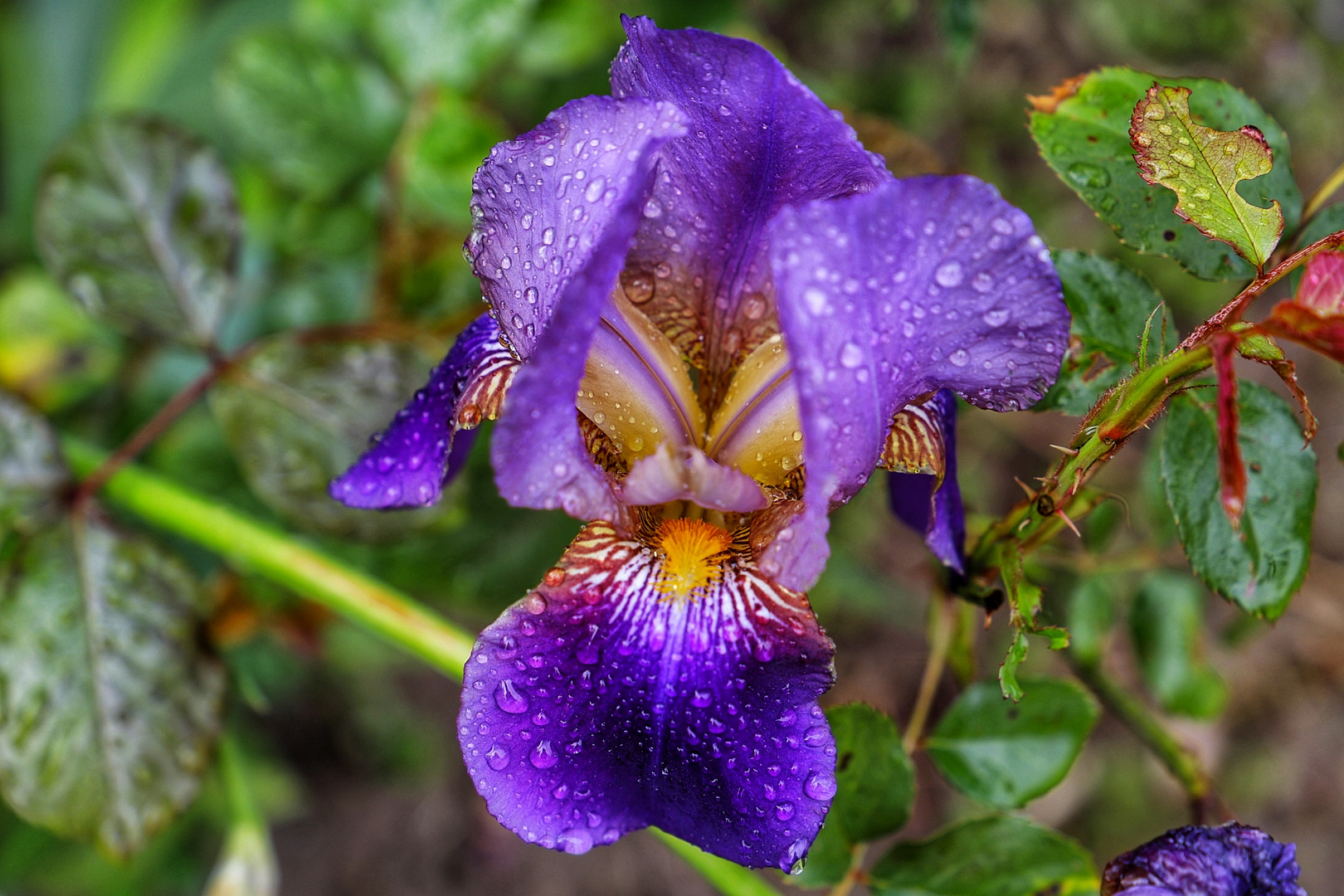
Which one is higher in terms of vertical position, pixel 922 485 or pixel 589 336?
pixel 589 336

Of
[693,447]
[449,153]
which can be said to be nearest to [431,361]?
[449,153]

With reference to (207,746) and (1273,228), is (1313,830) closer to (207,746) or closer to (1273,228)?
Answer: (1273,228)

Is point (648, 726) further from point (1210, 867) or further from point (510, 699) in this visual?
point (1210, 867)

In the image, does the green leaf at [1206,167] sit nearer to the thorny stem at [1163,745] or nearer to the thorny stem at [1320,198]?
the thorny stem at [1320,198]

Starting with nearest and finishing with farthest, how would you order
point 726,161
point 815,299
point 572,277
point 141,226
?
point 815,299, point 572,277, point 726,161, point 141,226

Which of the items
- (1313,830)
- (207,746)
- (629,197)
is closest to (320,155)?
(207,746)

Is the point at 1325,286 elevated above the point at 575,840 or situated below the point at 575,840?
above

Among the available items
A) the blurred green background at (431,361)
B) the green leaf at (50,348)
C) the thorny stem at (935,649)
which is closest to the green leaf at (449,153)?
the blurred green background at (431,361)
